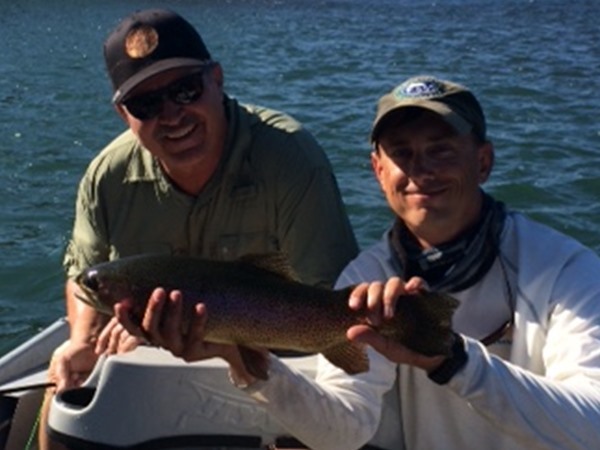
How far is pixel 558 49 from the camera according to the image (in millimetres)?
22859

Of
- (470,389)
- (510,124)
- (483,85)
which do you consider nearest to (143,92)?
(470,389)

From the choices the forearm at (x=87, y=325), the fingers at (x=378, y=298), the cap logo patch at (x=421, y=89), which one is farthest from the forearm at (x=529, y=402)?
the forearm at (x=87, y=325)

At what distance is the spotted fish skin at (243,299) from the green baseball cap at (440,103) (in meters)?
0.72

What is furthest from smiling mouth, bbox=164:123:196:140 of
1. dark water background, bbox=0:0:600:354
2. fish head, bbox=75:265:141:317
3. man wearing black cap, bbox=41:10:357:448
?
dark water background, bbox=0:0:600:354

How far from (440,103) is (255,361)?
1.07m

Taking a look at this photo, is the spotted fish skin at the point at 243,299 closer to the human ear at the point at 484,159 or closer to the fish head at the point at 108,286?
the fish head at the point at 108,286

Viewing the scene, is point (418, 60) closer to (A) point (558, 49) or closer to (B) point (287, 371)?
(A) point (558, 49)

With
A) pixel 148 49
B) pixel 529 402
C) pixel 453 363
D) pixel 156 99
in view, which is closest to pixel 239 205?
pixel 156 99

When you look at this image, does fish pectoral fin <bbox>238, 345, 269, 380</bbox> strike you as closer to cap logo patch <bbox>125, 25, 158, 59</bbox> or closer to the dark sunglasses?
the dark sunglasses

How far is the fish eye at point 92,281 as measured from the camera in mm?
3412

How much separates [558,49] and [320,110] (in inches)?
316

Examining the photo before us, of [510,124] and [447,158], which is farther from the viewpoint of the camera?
[510,124]

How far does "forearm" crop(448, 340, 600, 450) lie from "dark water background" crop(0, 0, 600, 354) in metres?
5.29

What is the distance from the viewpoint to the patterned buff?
3.66 m
